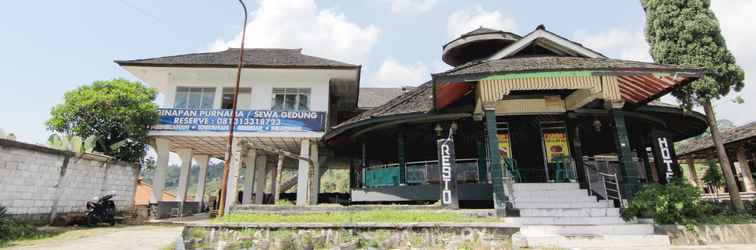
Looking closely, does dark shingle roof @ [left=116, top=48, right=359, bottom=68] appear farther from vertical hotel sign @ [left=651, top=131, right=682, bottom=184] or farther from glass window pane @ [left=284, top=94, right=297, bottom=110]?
vertical hotel sign @ [left=651, top=131, right=682, bottom=184]

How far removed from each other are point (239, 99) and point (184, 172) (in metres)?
4.58

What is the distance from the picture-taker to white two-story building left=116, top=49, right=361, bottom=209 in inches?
550

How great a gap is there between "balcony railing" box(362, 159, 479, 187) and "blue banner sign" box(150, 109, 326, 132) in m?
4.16

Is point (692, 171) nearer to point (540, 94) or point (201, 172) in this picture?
point (540, 94)

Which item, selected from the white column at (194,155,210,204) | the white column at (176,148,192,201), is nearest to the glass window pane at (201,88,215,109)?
the white column at (176,148,192,201)

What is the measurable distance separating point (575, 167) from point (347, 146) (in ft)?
28.7

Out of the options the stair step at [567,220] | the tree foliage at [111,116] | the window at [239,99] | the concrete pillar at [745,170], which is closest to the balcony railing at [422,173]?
the stair step at [567,220]

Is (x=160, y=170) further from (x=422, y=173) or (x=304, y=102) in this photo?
(x=422, y=173)

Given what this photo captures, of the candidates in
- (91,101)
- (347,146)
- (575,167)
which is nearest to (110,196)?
(91,101)

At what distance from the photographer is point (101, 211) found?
10.6 meters

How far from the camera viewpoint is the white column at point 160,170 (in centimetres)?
1406

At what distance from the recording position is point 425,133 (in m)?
12.2

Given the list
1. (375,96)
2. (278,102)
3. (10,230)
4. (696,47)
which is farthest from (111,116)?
(696,47)

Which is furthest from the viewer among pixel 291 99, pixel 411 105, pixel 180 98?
pixel 291 99
